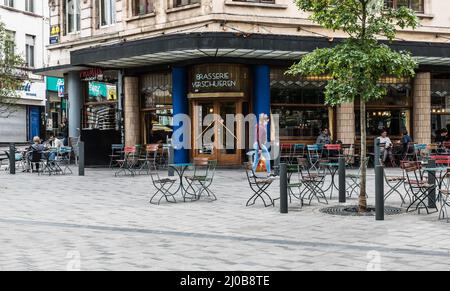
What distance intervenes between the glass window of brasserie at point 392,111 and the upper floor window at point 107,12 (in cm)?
1100

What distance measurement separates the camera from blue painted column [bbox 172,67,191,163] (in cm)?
2278

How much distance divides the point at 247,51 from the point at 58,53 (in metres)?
10.8

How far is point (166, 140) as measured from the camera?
78.8ft

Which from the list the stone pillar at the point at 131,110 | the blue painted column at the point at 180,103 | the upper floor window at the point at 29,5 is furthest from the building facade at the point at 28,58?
the blue painted column at the point at 180,103

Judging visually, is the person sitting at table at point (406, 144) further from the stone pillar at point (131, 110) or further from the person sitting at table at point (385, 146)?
the stone pillar at point (131, 110)

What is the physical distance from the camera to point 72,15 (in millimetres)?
27594

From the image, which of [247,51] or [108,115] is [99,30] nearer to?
[108,115]

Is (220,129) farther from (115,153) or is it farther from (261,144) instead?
(115,153)

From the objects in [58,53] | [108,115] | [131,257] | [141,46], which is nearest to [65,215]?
[131,257]

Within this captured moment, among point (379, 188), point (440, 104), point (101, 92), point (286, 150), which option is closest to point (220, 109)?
point (286, 150)

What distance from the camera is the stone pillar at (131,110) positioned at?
Result: 81.5 feet

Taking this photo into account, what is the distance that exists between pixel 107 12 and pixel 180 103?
597cm

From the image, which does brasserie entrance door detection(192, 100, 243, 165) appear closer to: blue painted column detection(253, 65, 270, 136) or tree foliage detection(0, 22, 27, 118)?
blue painted column detection(253, 65, 270, 136)
